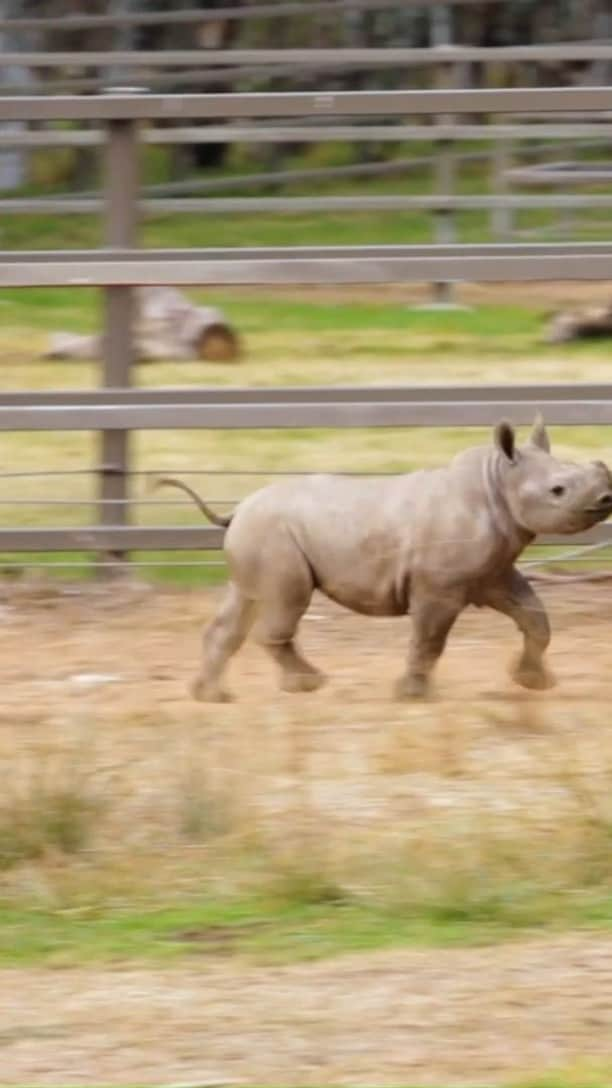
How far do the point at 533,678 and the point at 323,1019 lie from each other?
2603 millimetres

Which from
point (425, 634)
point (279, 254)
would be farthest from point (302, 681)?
point (279, 254)

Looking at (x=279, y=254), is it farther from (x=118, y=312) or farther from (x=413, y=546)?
(x=413, y=546)

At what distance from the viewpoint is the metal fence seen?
822 cm

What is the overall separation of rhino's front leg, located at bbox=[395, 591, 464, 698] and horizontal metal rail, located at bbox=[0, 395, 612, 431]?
63.4 inches

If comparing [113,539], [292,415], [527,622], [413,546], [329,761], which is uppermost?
[413,546]

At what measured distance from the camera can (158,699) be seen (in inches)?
275

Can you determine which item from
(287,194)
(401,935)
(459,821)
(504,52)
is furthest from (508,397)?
(287,194)

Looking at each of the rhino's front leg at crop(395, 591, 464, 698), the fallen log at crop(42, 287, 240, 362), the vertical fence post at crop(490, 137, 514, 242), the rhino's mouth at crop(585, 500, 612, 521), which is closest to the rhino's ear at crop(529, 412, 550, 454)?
the rhino's mouth at crop(585, 500, 612, 521)

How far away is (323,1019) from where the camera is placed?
4305 millimetres

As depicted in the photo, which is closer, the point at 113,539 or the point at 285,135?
the point at 113,539

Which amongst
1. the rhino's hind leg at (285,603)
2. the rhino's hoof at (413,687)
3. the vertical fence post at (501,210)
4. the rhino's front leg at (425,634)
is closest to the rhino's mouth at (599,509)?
the rhino's front leg at (425,634)

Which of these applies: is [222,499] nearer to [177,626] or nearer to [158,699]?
[177,626]

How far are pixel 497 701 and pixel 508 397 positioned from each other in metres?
1.96

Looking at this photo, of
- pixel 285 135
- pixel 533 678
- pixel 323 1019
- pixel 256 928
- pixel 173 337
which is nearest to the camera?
pixel 323 1019
